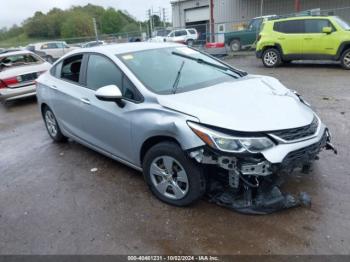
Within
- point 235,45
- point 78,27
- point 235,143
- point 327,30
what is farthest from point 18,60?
point 78,27

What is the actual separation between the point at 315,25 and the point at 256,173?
33.7 feet

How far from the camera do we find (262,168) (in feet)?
9.25

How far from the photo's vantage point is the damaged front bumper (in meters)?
2.82

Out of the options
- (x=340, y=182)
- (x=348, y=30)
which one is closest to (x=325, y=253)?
(x=340, y=182)

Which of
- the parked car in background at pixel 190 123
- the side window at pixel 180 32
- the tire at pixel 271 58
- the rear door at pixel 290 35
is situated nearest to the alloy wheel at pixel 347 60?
the rear door at pixel 290 35

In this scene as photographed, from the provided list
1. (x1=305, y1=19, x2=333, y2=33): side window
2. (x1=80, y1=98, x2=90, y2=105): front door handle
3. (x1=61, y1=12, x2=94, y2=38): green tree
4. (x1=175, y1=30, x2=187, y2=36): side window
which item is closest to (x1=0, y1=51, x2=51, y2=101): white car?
(x1=80, y1=98, x2=90, y2=105): front door handle

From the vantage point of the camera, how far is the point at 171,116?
3152 millimetres

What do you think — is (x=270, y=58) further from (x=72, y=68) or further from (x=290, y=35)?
(x=72, y=68)

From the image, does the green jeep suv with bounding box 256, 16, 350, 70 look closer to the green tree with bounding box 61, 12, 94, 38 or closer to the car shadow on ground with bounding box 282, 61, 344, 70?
the car shadow on ground with bounding box 282, 61, 344, 70

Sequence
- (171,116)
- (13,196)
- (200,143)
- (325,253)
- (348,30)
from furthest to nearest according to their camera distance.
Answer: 1. (348,30)
2. (13,196)
3. (171,116)
4. (200,143)
5. (325,253)

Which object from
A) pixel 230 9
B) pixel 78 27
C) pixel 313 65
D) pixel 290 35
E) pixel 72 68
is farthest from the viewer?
pixel 78 27

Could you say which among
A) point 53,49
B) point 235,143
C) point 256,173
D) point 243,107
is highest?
point 243,107

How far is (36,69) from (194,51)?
6084 millimetres

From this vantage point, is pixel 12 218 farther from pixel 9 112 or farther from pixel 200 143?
pixel 9 112
